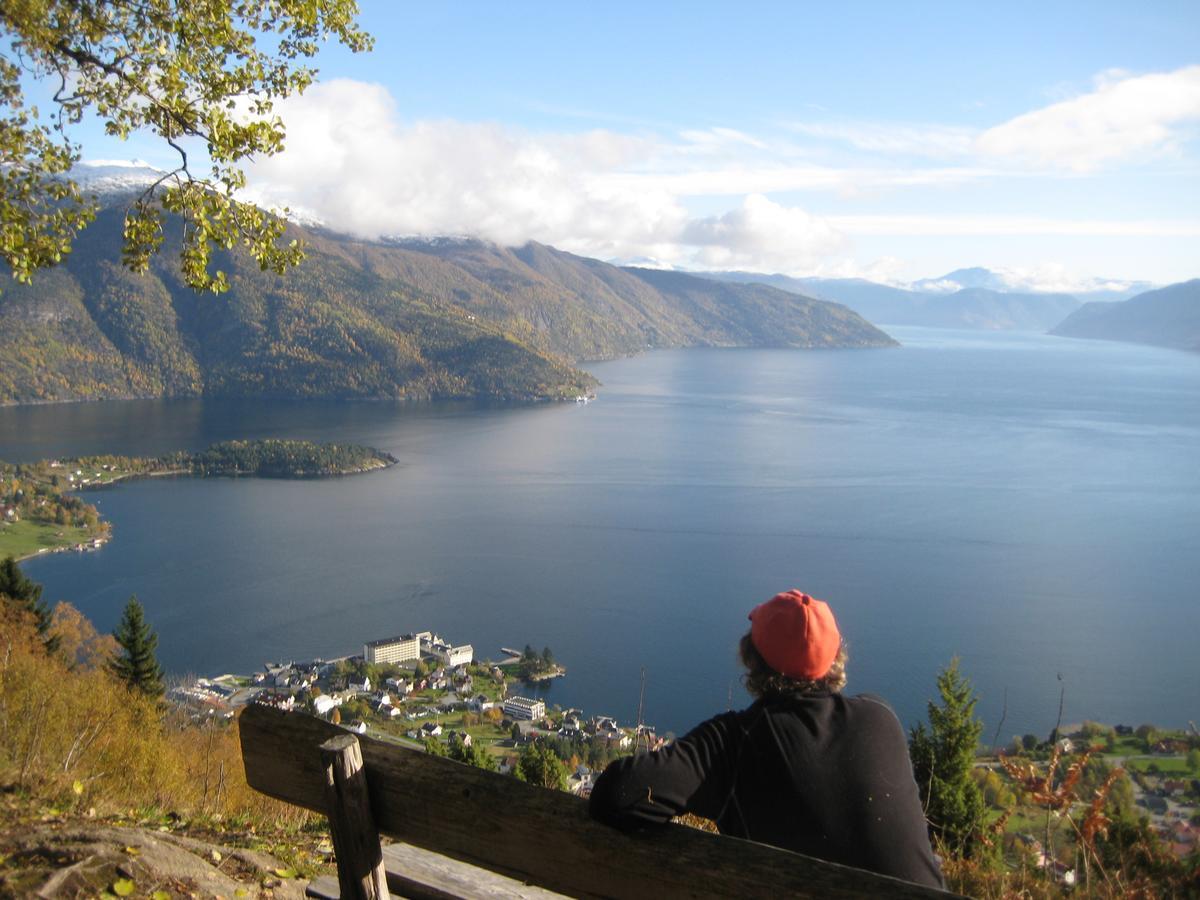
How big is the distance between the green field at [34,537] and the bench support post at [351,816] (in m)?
34.6

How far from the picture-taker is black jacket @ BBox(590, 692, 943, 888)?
1.57 m

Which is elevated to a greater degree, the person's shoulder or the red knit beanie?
the red knit beanie

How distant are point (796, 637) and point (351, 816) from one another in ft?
2.75

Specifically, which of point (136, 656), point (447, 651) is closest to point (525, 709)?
point (447, 651)

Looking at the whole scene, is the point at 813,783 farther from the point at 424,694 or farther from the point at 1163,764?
the point at 424,694

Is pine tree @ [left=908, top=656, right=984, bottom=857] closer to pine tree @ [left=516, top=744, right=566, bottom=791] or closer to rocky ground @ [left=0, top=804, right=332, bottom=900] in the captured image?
pine tree @ [left=516, top=744, right=566, bottom=791]

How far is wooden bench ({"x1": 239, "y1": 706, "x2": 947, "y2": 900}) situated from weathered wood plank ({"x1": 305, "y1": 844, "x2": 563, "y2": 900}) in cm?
21

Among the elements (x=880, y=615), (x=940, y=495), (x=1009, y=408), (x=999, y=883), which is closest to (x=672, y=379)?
(x=1009, y=408)

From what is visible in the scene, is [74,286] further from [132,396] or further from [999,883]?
[999,883]

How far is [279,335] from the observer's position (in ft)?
316

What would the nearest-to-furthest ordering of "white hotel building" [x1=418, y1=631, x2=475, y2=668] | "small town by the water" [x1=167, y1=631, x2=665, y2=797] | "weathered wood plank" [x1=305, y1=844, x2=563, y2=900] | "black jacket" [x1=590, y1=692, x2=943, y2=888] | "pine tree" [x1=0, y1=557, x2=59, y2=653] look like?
"black jacket" [x1=590, y1=692, x2=943, y2=888] < "weathered wood plank" [x1=305, y1=844, x2=563, y2=900] < "pine tree" [x1=0, y1=557, x2=59, y2=653] < "small town by the water" [x1=167, y1=631, x2=665, y2=797] < "white hotel building" [x1=418, y1=631, x2=475, y2=668]

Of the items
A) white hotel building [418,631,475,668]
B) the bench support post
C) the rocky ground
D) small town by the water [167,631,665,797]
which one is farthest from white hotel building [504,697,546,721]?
the bench support post

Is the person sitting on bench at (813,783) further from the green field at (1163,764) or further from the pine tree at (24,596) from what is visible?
the green field at (1163,764)

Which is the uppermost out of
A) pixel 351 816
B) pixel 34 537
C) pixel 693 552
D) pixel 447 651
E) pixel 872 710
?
pixel 872 710
